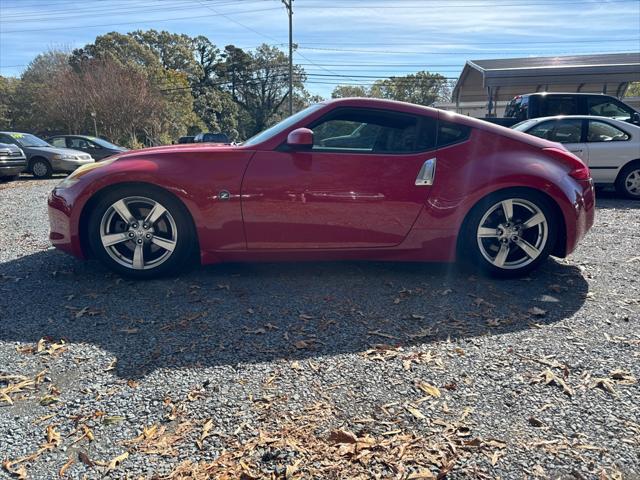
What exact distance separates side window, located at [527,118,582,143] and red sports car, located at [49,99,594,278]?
15.1 ft

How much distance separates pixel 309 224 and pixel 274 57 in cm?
5620

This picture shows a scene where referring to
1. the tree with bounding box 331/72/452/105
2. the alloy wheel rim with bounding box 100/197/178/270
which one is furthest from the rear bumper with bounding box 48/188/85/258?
the tree with bounding box 331/72/452/105

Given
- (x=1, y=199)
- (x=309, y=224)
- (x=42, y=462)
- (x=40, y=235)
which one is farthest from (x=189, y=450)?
(x=1, y=199)

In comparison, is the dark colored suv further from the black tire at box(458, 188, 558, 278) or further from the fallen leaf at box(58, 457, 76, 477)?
the fallen leaf at box(58, 457, 76, 477)

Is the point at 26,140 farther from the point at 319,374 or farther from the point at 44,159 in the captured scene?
the point at 319,374

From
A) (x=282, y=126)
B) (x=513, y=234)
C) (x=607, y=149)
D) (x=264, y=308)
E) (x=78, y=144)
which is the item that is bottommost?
(x=264, y=308)

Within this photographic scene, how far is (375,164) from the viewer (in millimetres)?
3699

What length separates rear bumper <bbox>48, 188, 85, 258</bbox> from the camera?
12.1 feet

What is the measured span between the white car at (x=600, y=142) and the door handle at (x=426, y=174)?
17.0ft

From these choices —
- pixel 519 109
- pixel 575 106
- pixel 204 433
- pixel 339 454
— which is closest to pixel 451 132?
pixel 339 454

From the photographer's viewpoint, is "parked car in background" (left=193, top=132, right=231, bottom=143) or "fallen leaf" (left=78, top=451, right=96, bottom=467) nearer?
"fallen leaf" (left=78, top=451, right=96, bottom=467)

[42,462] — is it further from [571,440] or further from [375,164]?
[375,164]

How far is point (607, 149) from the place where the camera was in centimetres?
793

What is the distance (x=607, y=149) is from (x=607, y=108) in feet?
11.9
